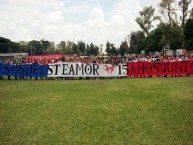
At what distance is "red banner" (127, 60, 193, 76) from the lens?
1262 inches

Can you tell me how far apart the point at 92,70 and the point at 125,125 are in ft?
72.0

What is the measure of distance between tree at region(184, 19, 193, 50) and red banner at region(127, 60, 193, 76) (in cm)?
4209

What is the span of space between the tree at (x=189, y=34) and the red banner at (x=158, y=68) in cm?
4209

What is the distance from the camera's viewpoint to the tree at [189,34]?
236 feet

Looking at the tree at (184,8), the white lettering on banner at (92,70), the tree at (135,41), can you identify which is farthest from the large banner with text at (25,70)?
the tree at (135,41)

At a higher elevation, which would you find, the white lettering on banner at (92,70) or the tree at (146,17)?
the tree at (146,17)

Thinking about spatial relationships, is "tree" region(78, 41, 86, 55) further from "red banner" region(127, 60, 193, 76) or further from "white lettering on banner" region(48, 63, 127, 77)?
"red banner" region(127, 60, 193, 76)

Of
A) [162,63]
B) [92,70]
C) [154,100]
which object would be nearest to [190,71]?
[162,63]

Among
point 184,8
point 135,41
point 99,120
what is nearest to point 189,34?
point 184,8

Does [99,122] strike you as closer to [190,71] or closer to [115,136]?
[115,136]

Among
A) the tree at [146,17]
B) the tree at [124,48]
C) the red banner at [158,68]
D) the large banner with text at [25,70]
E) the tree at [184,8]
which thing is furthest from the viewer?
the tree at [124,48]

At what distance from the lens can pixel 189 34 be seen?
76.1 m

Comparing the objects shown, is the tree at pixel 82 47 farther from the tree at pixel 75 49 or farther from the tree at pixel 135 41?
the tree at pixel 135 41

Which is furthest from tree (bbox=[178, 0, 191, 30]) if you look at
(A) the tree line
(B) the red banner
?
(B) the red banner
